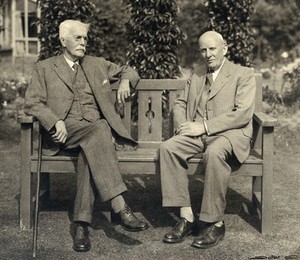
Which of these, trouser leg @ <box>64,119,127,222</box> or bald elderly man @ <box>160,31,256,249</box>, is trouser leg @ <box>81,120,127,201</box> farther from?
bald elderly man @ <box>160,31,256,249</box>

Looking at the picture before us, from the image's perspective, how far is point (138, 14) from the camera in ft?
25.2

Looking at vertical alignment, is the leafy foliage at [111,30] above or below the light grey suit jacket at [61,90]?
above

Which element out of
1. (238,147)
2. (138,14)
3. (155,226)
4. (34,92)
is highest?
(138,14)

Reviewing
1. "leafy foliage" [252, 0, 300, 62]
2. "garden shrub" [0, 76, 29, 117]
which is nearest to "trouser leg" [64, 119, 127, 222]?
"garden shrub" [0, 76, 29, 117]

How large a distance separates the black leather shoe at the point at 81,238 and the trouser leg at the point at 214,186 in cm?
82

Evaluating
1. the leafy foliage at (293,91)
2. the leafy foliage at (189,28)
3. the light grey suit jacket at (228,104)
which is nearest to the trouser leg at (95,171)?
the light grey suit jacket at (228,104)

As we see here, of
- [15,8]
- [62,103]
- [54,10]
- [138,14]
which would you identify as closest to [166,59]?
[138,14]

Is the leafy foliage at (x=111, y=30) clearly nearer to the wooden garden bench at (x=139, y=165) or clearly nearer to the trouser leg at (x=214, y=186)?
the wooden garden bench at (x=139, y=165)

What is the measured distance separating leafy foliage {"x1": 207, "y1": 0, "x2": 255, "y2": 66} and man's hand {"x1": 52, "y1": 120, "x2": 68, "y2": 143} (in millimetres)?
4269

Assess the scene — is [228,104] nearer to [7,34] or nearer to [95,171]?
[95,171]

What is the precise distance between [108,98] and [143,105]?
0.47 m

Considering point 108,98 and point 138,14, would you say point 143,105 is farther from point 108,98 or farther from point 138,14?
point 138,14

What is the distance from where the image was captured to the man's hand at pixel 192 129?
4.36 meters

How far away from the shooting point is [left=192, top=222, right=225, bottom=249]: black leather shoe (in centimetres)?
400
